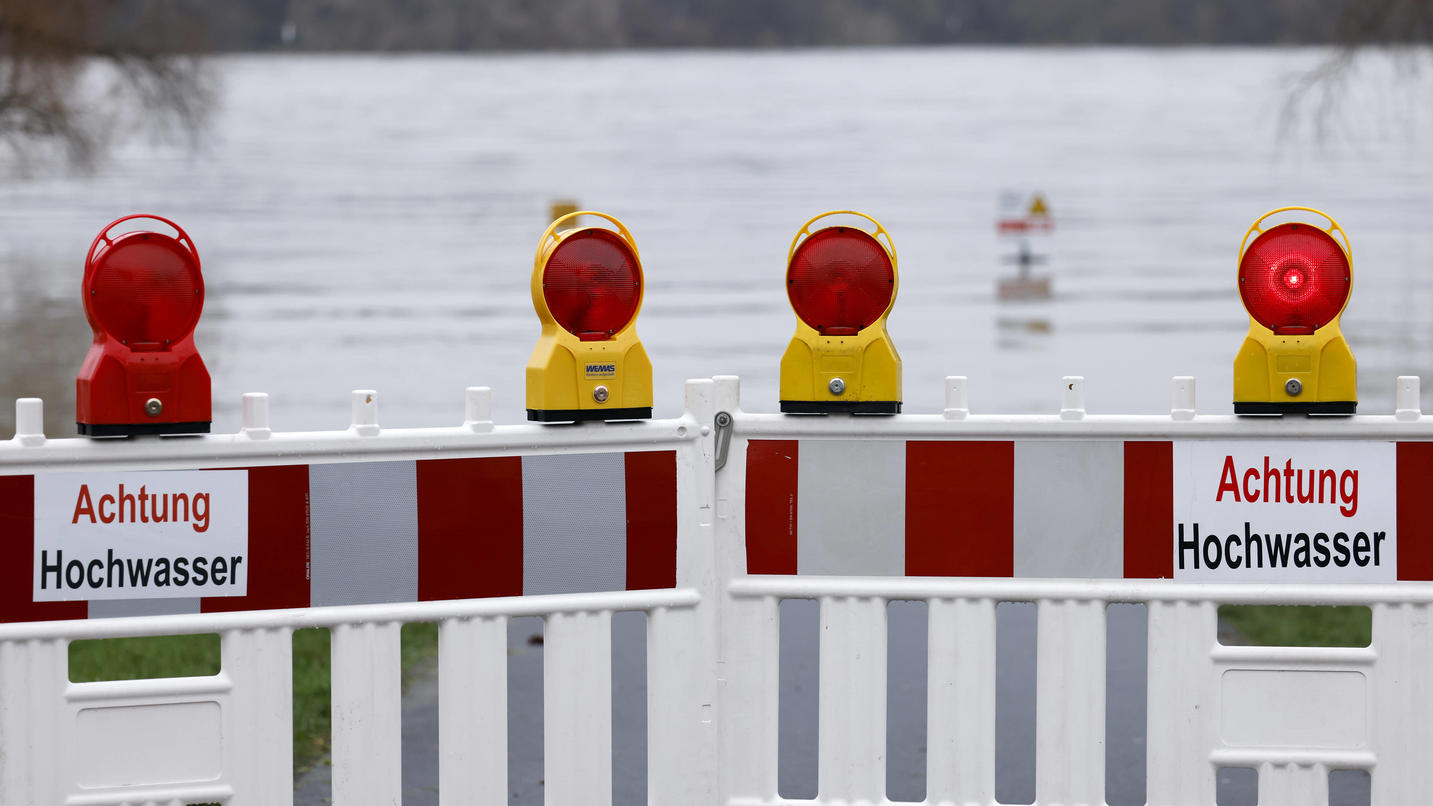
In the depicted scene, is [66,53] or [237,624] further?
[66,53]

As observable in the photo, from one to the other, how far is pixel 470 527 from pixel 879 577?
0.76 meters

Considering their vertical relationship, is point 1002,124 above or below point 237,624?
above

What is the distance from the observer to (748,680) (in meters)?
3.54

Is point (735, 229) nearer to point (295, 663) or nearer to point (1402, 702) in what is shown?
point (295, 663)

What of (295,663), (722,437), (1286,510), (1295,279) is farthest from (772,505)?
(295,663)

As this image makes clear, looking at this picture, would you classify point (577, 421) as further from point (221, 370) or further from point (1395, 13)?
point (1395, 13)

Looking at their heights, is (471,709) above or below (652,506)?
below

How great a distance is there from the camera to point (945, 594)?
11.6 feet

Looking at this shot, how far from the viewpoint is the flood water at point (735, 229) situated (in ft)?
47.9

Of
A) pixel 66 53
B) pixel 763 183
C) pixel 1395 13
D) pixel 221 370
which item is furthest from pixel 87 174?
pixel 763 183

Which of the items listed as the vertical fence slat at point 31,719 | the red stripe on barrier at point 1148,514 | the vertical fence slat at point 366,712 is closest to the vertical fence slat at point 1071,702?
the red stripe on barrier at point 1148,514

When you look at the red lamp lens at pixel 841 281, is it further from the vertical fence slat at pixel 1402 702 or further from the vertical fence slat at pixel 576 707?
the vertical fence slat at pixel 1402 702

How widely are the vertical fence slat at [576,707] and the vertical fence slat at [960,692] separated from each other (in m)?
0.61

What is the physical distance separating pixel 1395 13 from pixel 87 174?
13097 millimetres
